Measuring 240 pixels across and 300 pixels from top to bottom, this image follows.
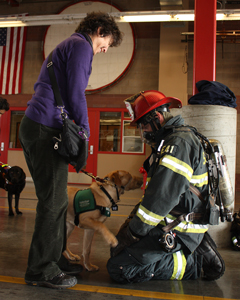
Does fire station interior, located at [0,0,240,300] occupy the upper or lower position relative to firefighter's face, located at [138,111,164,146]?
upper

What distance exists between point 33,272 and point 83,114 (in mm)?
1317

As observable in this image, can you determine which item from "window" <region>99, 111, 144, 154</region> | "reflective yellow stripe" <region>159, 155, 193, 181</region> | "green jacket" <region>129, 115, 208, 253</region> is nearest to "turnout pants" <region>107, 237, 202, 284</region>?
"green jacket" <region>129, 115, 208, 253</region>

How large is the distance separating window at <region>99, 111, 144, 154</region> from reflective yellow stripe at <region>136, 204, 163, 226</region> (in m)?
8.99

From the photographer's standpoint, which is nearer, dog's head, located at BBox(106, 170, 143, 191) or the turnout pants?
the turnout pants

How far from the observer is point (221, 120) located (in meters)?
3.67

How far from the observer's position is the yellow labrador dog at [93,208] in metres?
2.73

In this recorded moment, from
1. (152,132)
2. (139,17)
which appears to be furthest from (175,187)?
(139,17)

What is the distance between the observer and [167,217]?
91.5 inches

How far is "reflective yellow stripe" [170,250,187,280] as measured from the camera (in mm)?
2475

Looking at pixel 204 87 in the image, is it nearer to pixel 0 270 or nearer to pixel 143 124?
pixel 143 124

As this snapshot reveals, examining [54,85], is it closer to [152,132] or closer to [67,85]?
[67,85]

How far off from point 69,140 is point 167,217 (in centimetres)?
102

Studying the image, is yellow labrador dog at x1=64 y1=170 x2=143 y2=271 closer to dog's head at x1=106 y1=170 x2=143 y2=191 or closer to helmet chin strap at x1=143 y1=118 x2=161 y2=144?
dog's head at x1=106 y1=170 x2=143 y2=191

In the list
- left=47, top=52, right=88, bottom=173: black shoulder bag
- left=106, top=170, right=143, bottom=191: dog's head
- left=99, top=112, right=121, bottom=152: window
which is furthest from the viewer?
left=99, top=112, right=121, bottom=152: window
